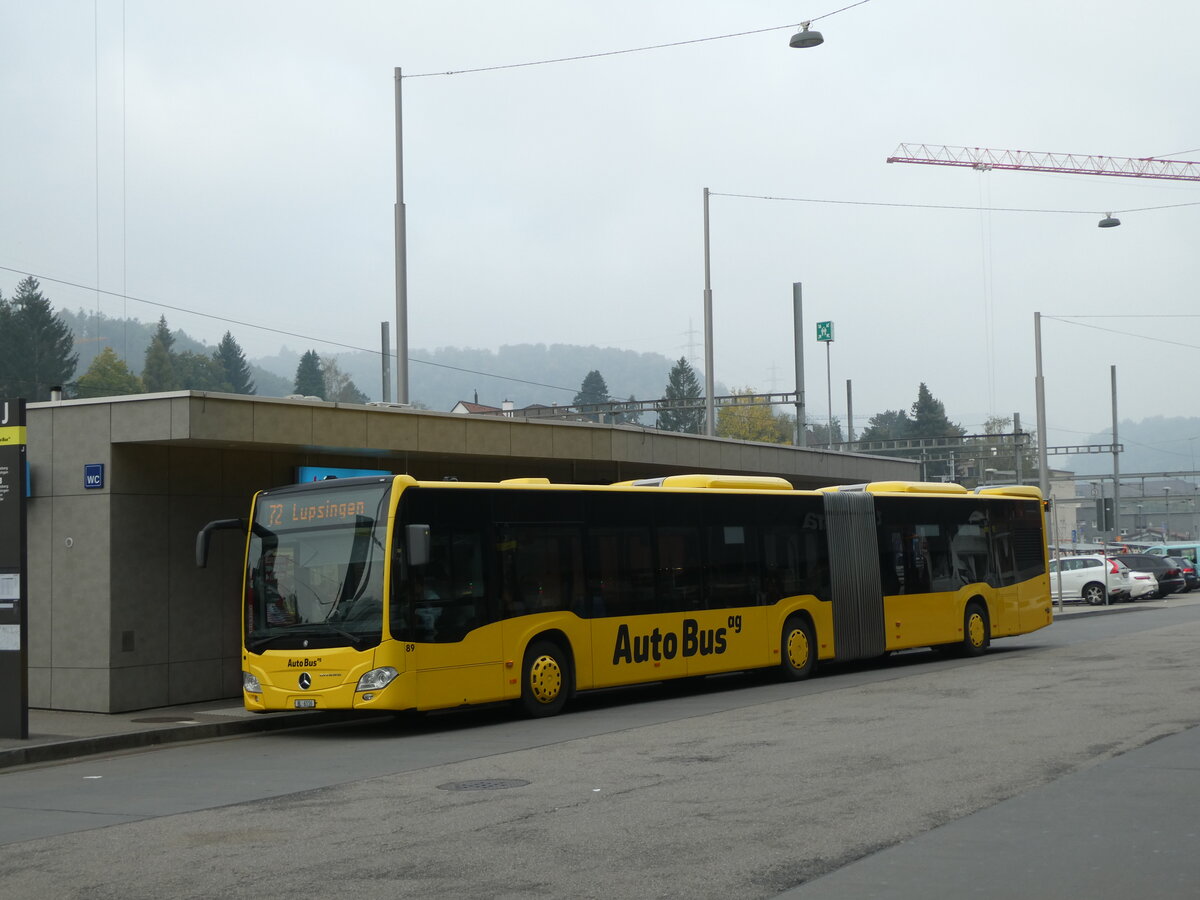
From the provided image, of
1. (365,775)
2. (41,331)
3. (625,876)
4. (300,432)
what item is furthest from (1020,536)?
(41,331)


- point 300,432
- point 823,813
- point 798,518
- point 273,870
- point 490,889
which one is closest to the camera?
point 490,889

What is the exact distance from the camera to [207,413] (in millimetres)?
17016

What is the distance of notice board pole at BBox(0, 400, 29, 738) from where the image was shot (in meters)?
14.7

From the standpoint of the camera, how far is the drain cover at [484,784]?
10844 mm

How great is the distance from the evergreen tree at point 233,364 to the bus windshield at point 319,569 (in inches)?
5086

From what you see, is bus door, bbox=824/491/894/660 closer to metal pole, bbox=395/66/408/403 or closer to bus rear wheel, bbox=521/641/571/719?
bus rear wheel, bbox=521/641/571/719

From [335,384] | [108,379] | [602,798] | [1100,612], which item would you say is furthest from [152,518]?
[335,384]

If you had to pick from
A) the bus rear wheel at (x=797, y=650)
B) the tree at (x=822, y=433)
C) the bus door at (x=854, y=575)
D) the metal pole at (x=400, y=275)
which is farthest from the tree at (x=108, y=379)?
the bus rear wheel at (x=797, y=650)

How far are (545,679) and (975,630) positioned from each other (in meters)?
11.2

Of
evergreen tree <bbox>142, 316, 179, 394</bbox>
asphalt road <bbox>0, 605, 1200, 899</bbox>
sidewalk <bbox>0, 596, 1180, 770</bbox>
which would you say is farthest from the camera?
evergreen tree <bbox>142, 316, 179, 394</bbox>

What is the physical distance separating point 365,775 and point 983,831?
5.73 metres

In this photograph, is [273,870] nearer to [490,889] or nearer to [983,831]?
[490,889]

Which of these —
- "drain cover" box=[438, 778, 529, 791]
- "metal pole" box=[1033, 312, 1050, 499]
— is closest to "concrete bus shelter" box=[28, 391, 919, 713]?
"drain cover" box=[438, 778, 529, 791]

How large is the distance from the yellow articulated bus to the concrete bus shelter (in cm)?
106
